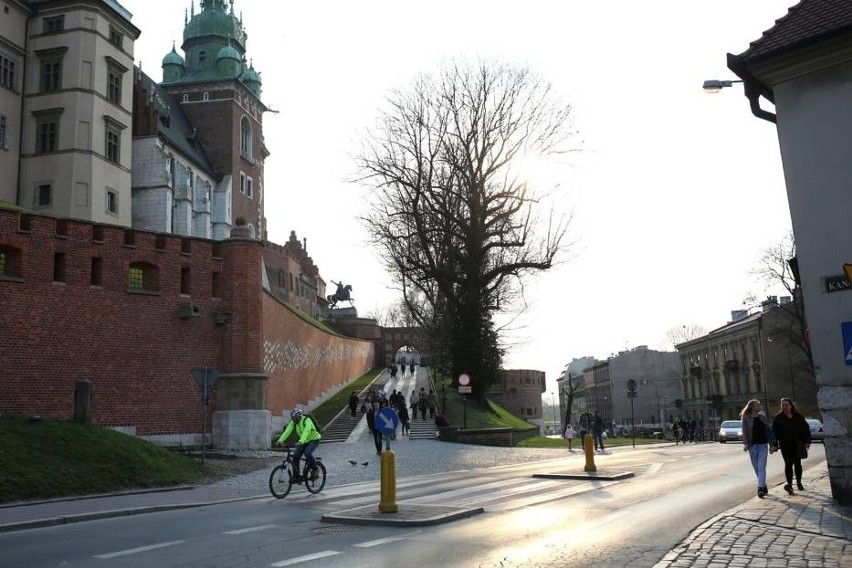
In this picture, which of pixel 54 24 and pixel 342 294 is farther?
pixel 342 294

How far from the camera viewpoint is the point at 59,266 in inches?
933

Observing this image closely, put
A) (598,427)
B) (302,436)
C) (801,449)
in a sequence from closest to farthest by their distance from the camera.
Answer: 1. (801,449)
2. (302,436)
3. (598,427)

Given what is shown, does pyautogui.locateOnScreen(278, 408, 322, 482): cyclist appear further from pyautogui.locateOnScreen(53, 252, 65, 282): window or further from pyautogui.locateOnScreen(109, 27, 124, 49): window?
pyautogui.locateOnScreen(109, 27, 124, 49): window

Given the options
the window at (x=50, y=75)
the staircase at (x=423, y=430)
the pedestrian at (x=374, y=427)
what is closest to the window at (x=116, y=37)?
the window at (x=50, y=75)

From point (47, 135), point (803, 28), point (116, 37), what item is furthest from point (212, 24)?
point (803, 28)

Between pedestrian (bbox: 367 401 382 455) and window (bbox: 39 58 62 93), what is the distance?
26714 mm

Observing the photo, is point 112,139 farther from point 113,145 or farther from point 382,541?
point 382,541

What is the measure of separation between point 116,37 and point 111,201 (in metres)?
10.0

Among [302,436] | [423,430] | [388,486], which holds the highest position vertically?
[302,436]

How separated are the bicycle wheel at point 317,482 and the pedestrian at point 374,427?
4.35 m

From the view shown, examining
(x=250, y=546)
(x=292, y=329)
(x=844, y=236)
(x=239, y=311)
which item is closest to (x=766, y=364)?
(x=292, y=329)

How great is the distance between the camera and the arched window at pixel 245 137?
71312 millimetres

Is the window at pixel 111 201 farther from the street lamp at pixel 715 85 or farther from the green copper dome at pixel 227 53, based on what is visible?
the street lamp at pixel 715 85

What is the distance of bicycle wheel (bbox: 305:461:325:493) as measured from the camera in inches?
607
